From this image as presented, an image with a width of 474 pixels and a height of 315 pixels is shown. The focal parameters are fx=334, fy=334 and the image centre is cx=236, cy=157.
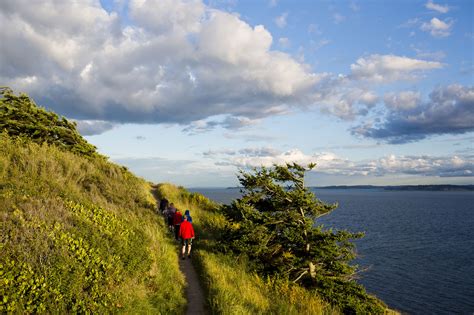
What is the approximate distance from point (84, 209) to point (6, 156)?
5813 millimetres

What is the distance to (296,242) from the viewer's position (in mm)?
15406

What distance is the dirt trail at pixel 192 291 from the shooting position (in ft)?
29.0

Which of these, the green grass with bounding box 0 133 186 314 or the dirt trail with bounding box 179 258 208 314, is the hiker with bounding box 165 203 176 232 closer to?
the dirt trail with bounding box 179 258 208 314

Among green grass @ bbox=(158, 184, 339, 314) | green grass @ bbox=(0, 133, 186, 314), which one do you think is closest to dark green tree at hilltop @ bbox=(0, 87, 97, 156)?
green grass @ bbox=(0, 133, 186, 314)

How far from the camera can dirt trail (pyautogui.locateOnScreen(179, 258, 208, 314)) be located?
29.0 ft

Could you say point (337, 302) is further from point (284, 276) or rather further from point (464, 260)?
point (464, 260)

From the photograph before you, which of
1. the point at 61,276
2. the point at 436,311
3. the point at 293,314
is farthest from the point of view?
the point at 436,311

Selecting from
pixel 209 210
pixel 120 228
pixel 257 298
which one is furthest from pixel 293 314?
pixel 209 210

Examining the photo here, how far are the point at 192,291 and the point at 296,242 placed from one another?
21.9 ft

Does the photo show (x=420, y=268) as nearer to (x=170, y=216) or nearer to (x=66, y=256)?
(x=170, y=216)

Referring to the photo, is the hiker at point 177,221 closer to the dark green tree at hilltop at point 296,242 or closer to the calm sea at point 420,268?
the dark green tree at hilltop at point 296,242

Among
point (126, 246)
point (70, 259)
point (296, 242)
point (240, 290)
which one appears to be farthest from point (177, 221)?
point (70, 259)

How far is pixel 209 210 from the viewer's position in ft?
87.8

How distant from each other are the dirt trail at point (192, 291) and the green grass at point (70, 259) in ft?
0.94
